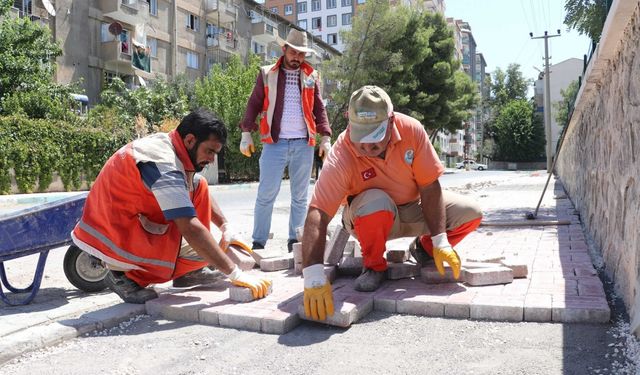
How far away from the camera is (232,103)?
23141mm

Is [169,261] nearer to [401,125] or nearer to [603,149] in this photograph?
[401,125]

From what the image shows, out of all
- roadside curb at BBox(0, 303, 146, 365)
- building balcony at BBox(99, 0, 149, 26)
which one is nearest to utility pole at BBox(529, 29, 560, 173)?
building balcony at BBox(99, 0, 149, 26)

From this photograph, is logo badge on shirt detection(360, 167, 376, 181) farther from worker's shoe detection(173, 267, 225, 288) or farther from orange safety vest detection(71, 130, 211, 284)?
worker's shoe detection(173, 267, 225, 288)

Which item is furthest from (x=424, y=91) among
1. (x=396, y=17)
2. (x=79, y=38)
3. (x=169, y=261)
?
(x=169, y=261)

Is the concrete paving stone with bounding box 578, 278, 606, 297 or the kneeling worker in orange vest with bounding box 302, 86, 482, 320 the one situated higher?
the kneeling worker in orange vest with bounding box 302, 86, 482, 320

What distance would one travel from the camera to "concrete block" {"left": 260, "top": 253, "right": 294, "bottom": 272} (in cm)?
405

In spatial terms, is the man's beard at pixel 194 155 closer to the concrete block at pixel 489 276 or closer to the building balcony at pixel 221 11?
the concrete block at pixel 489 276

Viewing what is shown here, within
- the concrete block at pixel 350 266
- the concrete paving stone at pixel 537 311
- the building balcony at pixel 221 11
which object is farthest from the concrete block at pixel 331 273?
the building balcony at pixel 221 11

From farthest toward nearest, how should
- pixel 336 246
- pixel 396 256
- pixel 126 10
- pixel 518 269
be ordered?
1. pixel 126 10
2. pixel 396 256
3. pixel 336 246
4. pixel 518 269

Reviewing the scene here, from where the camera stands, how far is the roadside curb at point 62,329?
8.29 feet

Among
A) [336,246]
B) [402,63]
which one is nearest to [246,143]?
[336,246]

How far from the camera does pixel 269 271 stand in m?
4.08

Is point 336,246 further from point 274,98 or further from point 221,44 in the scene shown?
point 221,44

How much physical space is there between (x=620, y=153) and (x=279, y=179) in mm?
2718
